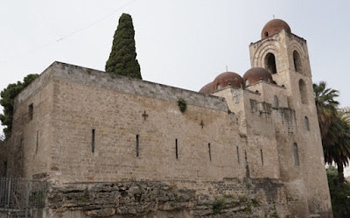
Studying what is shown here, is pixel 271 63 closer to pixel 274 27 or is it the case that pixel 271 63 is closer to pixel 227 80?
pixel 274 27

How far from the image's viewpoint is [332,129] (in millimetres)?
26109

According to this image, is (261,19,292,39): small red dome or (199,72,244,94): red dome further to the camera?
(261,19,292,39): small red dome

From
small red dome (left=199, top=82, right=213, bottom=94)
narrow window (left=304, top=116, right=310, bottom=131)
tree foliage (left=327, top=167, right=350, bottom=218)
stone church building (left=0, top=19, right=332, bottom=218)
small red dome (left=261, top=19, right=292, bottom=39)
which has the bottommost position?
tree foliage (left=327, top=167, right=350, bottom=218)

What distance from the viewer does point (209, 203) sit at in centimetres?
1533

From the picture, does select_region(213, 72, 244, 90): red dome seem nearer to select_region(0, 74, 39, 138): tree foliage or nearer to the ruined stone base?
the ruined stone base

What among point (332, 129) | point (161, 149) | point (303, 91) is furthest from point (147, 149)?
point (332, 129)

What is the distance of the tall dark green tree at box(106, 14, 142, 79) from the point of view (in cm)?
1923

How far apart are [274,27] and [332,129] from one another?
328 inches

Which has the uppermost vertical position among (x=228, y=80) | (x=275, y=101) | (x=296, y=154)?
(x=228, y=80)

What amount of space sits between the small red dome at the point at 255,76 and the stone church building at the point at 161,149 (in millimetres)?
85

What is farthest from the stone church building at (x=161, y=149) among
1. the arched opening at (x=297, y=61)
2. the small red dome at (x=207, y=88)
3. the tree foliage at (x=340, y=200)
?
the tree foliage at (x=340, y=200)

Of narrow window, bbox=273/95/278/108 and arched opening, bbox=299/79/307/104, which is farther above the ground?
arched opening, bbox=299/79/307/104

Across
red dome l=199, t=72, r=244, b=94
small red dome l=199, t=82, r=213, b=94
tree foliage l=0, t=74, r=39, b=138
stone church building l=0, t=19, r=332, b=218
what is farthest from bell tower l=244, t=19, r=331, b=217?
tree foliage l=0, t=74, r=39, b=138

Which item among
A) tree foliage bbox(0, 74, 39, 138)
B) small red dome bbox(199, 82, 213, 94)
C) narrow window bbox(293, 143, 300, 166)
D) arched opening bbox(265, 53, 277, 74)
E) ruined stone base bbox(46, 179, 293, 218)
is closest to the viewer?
ruined stone base bbox(46, 179, 293, 218)
